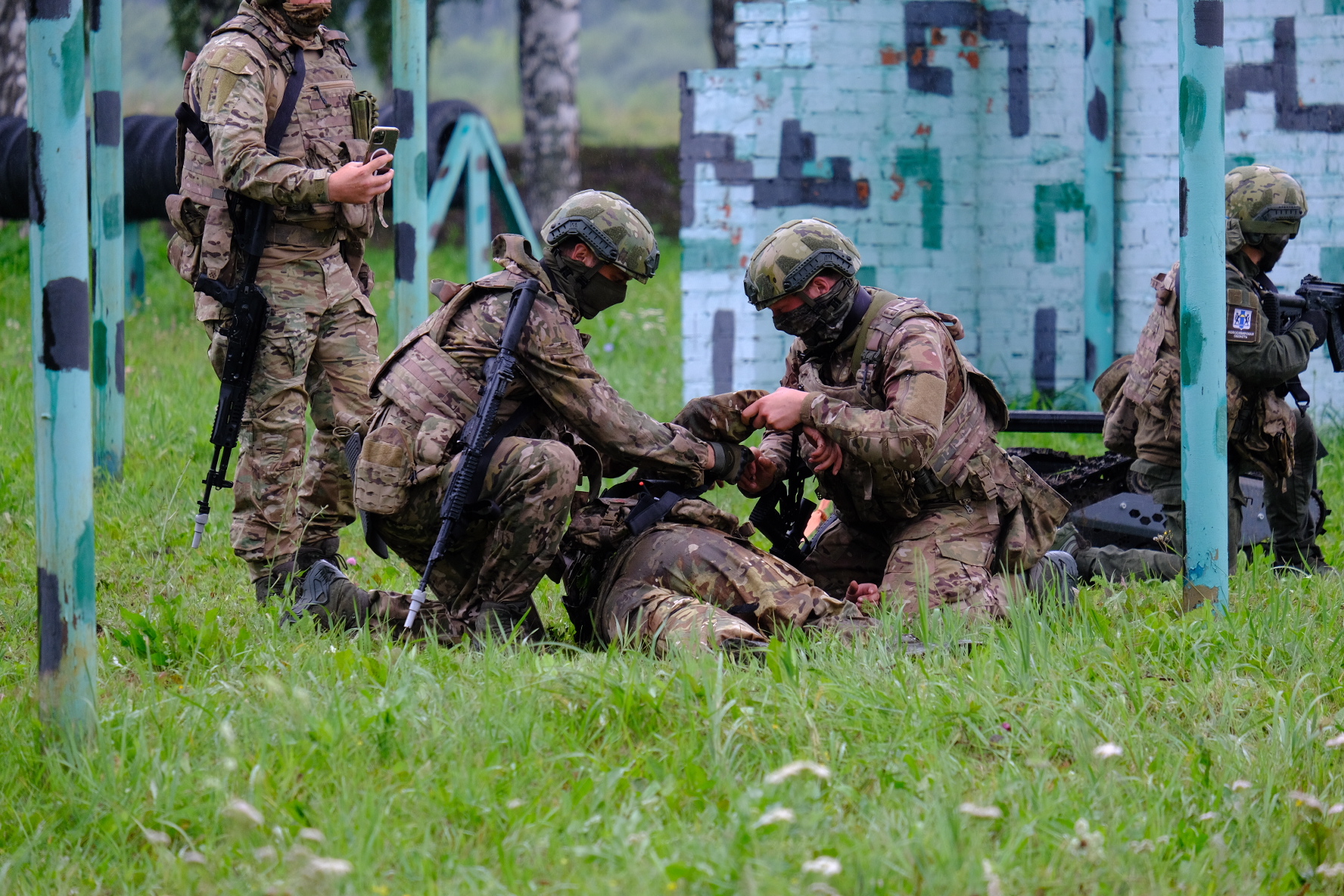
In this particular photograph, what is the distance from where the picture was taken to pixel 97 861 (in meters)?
2.87

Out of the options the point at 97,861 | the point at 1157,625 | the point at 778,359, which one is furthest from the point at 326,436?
the point at 778,359

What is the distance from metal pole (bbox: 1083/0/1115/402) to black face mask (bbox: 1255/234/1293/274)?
325 centimetres

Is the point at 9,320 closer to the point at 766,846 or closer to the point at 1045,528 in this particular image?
the point at 1045,528

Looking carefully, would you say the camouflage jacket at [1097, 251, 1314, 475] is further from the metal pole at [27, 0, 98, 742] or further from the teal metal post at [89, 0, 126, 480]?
the teal metal post at [89, 0, 126, 480]

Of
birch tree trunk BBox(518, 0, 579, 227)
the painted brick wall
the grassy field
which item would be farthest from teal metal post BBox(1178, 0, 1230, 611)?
birch tree trunk BBox(518, 0, 579, 227)

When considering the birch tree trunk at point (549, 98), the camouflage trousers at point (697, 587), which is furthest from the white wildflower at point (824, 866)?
the birch tree trunk at point (549, 98)

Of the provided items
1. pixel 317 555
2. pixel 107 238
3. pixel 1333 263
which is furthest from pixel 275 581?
pixel 1333 263

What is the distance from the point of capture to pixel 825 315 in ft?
14.6

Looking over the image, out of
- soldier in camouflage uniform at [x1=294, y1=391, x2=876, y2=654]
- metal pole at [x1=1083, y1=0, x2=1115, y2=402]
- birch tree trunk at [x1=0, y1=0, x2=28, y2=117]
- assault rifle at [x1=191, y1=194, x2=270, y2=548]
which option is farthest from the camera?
birch tree trunk at [x1=0, y1=0, x2=28, y2=117]

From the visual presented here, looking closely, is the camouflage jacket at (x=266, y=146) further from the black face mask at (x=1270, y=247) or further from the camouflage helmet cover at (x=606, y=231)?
the black face mask at (x=1270, y=247)

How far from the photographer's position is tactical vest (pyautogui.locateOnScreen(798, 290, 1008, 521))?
4445mm

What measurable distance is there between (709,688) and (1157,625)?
57.6 inches

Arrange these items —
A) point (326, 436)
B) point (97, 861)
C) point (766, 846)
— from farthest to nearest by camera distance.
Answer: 1. point (326, 436)
2. point (97, 861)
3. point (766, 846)

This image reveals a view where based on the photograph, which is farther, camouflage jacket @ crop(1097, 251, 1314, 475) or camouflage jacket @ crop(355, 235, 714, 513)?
camouflage jacket @ crop(1097, 251, 1314, 475)
